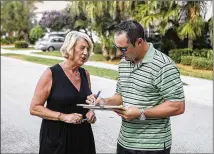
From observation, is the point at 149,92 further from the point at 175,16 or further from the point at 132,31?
the point at 175,16

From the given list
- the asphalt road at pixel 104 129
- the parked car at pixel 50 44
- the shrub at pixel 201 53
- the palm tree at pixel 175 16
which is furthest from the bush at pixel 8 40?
the asphalt road at pixel 104 129

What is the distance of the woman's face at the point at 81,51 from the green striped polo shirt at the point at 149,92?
452 mm

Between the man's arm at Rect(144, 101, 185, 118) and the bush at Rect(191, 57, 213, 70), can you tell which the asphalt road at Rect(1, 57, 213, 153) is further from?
the bush at Rect(191, 57, 213, 70)

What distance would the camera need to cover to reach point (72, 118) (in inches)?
Result: 118

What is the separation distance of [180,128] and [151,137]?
4772 millimetres

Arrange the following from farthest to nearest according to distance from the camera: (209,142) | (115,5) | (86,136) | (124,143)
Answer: (115,5)
(209,142)
(86,136)
(124,143)

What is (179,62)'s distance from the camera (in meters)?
18.5

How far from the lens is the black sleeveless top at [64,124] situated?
3.07 m

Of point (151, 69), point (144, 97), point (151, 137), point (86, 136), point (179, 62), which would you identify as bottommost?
point (179, 62)

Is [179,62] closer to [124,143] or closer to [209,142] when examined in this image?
[209,142]

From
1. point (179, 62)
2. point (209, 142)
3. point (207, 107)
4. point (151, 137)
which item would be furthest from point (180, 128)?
point (179, 62)

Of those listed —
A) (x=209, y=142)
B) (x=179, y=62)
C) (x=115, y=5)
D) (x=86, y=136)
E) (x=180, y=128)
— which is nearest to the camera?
(x=86, y=136)

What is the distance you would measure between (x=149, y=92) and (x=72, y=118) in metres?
0.74

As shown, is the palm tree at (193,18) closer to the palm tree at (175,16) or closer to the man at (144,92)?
the palm tree at (175,16)
